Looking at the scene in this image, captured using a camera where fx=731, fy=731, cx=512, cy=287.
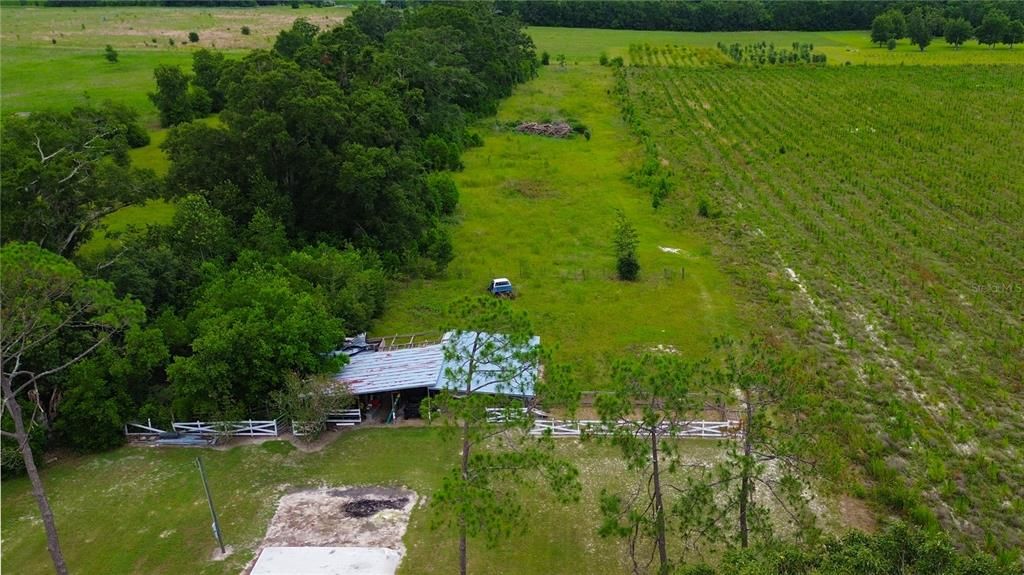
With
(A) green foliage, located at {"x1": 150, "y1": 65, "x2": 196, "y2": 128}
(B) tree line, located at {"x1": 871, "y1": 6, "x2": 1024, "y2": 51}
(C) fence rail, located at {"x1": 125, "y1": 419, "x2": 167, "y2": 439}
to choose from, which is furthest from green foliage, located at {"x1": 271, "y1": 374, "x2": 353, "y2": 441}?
(B) tree line, located at {"x1": 871, "y1": 6, "x2": 1024, "y2": 51}

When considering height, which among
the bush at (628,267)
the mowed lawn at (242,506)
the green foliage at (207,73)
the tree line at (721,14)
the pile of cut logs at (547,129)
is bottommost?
the mowed lawn at (242,506)

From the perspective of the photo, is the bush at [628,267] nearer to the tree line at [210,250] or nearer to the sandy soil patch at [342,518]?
the tree line at [210,250]

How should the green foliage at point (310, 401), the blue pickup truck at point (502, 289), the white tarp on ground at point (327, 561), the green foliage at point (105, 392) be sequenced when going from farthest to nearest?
the blue pickup truck at point (502, 289) < the green foliage at point (310, 401) < the green foliage at point (105, 392) < the white tarp on ground at point (327, 561)

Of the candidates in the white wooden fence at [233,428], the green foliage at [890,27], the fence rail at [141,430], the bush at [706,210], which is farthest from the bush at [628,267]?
the green foliage at [890,27]

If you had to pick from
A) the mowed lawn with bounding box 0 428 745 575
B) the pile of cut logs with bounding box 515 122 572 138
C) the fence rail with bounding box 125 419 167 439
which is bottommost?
the mowed lawn with bounding box 0 428 745 575

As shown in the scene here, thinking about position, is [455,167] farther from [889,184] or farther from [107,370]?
[107,370]

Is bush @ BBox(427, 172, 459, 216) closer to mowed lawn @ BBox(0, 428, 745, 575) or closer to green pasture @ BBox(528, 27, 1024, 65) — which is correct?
mowed lawn @ BBox(0, 428, 745, 575)
